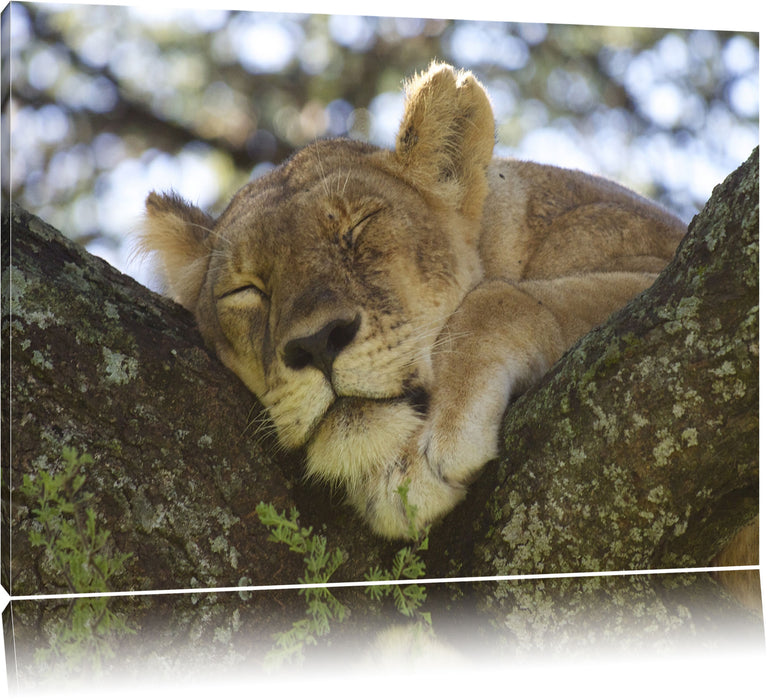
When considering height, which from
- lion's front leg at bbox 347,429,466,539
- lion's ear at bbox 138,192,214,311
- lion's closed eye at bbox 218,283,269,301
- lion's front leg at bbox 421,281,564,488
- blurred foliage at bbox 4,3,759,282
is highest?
blurred foliage at bbox 4,3,759,282

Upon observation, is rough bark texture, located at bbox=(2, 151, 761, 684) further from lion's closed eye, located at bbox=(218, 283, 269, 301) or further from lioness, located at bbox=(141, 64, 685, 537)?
lion's closed eye, located at bbox=(218, 283, 269, 301)

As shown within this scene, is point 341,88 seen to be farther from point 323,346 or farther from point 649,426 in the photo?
point 649,426

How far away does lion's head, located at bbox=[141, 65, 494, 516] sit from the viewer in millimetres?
3057

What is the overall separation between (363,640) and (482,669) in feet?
1.25

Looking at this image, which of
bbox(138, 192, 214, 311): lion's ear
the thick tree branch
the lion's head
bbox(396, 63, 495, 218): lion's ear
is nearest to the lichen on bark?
the thick tree branch

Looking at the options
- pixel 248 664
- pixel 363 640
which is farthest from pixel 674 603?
pixel 248 664

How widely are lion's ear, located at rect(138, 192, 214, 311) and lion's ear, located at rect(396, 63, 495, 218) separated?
1.01 meters

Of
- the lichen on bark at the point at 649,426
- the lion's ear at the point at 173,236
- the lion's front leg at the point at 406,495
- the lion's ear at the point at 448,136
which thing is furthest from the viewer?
the lion's ear at the point at 173,236

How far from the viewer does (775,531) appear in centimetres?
351

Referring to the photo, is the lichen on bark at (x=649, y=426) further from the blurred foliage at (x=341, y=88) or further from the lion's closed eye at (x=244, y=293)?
the blurred foliage at (x=341, y=88)

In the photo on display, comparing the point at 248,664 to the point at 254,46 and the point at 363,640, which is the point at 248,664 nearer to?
the point at 363,640

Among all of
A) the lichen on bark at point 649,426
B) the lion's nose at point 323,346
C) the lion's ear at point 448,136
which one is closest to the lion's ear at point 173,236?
the lion's ear at point 448,136

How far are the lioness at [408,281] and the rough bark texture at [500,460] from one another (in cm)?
18

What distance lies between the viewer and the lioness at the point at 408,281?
3.01 meters
